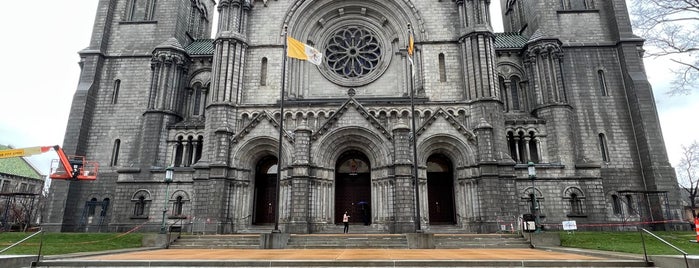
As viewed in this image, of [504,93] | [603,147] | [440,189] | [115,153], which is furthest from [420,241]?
[115,153]

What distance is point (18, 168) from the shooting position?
194 ft

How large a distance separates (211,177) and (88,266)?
1396 centimetres

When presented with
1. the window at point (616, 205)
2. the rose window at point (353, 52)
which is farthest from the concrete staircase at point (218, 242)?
the window at point (616, 205)

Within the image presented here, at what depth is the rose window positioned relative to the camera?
31016 millimetres

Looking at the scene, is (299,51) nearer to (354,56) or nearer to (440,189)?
(354,56)

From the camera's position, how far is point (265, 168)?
2814 cm

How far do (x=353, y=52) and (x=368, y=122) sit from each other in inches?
347

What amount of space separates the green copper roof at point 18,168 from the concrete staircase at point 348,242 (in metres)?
57.6

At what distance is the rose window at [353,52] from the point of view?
3102cm

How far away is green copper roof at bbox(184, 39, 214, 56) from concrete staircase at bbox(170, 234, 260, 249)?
18.5 meters

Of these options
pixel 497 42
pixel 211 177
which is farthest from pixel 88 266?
pixel 497 42

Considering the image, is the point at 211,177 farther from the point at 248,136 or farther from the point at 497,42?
the point at 497,42

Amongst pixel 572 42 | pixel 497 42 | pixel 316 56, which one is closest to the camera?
pixel 316 56

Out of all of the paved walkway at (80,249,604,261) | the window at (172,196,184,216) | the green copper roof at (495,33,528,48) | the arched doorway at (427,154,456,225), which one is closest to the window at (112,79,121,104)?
the window at (172,196,184,216)
